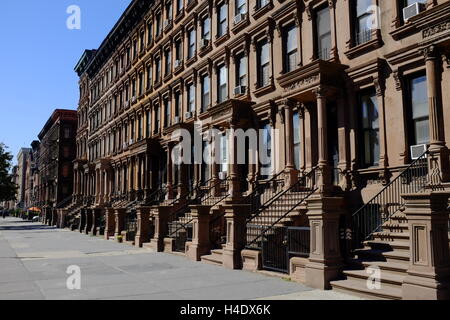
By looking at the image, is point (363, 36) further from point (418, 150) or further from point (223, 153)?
point (223, 153)

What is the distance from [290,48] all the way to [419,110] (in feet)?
20.5

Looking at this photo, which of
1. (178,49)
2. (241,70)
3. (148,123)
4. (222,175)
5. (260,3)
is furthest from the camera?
(148,123)

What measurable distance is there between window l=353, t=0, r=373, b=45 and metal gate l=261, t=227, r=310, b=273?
634cm

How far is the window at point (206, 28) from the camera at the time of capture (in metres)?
21.9

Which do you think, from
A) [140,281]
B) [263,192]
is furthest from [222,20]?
[140,281]

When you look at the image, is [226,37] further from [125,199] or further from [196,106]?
[125,199]

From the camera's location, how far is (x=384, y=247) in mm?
9555

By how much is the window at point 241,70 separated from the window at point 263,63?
0.89 meters

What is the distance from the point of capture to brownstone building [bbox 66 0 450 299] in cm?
910

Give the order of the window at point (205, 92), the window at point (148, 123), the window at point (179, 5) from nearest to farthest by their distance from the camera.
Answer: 1. the window at point (205, 92)
2. the window at point (179, 5)
3. the window at point (148, 123)

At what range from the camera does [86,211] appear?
3155cm

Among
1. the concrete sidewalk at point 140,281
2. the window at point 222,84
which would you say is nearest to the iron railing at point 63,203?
the window at point 222,84

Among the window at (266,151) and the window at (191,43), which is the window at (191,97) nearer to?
the window at (191,43)
